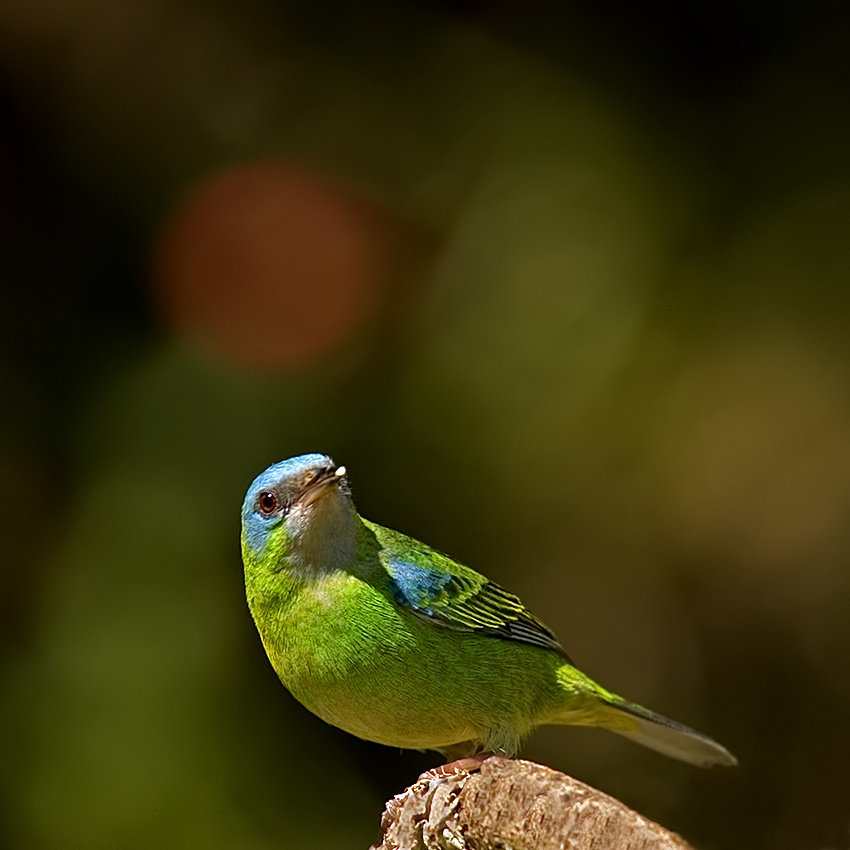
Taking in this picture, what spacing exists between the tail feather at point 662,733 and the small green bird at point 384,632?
7.6 inches

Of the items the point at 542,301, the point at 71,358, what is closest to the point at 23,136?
the point at 71,358

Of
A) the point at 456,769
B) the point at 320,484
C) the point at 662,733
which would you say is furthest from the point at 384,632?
the point at 662,733

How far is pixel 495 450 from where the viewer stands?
6035mm

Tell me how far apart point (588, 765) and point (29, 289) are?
11.7ft

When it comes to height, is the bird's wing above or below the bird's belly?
above

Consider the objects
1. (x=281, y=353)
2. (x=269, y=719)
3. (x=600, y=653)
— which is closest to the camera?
(x=269, y=719)

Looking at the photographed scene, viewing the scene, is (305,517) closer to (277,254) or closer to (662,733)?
(662,733)

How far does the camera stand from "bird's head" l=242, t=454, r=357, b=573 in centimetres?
381

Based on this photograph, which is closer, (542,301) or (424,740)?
(424,740)

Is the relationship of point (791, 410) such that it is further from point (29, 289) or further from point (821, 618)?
point (29, 289)

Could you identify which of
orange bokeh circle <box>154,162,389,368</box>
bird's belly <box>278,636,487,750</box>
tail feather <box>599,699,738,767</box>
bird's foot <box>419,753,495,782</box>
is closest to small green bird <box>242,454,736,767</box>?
bird's belly <box>278,636,487,750</box>

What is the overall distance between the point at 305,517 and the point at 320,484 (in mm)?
111

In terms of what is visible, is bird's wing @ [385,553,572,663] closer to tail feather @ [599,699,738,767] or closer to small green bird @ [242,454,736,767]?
small green bird @ [242,454,736,767]

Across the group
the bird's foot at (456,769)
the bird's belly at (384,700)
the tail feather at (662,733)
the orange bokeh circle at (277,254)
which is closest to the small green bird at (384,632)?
the bird's belly at (384,700)
